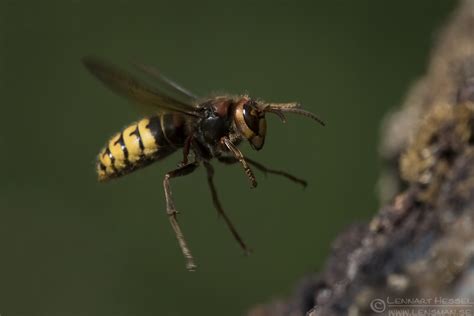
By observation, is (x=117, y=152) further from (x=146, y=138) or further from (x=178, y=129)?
(x=178, y=129)

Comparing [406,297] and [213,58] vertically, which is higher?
[213,58]

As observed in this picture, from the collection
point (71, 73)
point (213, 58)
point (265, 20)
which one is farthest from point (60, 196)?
point (265, 20)

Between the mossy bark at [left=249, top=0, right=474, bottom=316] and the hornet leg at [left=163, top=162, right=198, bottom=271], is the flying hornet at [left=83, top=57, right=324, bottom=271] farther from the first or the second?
the mossy bark at [left=249, top=0, right=474, bottom=316]

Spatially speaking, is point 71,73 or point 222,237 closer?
point 222,237

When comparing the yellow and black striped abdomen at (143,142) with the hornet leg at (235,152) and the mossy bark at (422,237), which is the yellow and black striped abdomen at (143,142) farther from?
the mossy bark at (422,237)

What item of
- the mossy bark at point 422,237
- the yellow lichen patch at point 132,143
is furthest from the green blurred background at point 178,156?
the mossy bark at point 422,237

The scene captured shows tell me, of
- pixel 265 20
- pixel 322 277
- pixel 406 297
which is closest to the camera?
pixel 406 297

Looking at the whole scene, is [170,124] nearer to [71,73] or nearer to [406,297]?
[406,297]

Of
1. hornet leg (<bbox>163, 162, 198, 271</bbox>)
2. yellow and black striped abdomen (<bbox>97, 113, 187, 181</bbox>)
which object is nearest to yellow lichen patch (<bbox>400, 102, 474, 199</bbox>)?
hornet leg (<bbox>163, 162, 198, 271</bbox>)

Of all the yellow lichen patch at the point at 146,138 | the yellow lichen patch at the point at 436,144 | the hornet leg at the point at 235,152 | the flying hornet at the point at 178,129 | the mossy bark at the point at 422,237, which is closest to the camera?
the mossy bark at the point at 422,237
